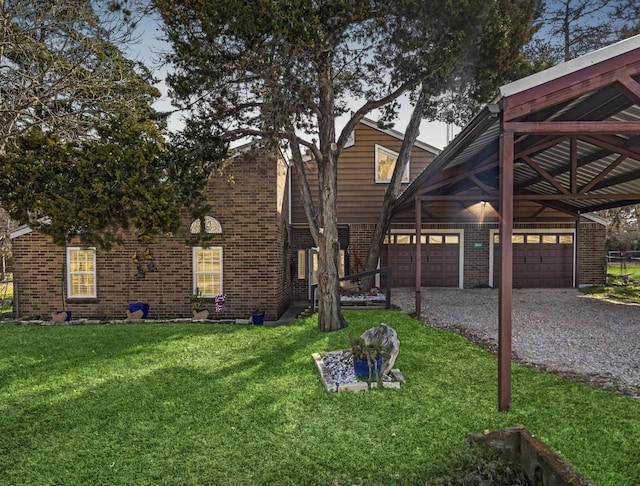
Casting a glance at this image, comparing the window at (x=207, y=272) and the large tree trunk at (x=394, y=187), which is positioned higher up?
the large tree trunk at (x=394, y=187)

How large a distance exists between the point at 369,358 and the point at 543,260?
1232 centimetres

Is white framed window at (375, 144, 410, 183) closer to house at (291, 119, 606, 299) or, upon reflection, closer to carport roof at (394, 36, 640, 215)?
house at (291, 119, 606, 299)

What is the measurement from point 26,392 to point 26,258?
790 centimetres

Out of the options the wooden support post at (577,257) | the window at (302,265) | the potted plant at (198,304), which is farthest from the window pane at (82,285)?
the wooden support post at (577,257)

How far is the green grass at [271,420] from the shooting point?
359 centimetres

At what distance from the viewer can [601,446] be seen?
146 inches

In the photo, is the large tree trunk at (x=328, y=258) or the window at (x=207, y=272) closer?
the large tree trunk at (x=328, y=258)

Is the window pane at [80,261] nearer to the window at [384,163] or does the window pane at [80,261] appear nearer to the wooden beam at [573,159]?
the window at [384,163]

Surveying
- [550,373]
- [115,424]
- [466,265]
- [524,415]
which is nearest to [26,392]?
[115,424]

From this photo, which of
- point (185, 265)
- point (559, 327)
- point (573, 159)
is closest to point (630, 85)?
point (573, 159)

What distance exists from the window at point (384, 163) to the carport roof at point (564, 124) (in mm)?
3966

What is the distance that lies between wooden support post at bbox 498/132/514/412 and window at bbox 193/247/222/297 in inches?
345

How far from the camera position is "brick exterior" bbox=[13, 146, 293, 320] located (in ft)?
38.2

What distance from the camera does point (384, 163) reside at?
14.9 meters
